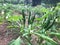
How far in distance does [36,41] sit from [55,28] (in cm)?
40

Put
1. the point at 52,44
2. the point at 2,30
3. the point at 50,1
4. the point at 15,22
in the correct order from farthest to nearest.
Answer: the point at 50,1 → the point at 2,30 → the point at 15,22 → the point at 52,44

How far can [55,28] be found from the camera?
340cm

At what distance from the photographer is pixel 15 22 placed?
3625 millimetres

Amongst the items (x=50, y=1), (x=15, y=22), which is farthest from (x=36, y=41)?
(x=50, y=1)

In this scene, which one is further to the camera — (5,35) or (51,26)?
(5,35)

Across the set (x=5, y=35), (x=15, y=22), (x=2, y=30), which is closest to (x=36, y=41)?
(x=15, y=22)

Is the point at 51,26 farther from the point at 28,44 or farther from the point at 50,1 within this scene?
the point at 50,1

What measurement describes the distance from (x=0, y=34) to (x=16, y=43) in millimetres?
1279

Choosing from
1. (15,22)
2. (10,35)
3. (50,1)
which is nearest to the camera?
(15,22)

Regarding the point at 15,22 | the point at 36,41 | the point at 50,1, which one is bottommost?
the point at 50,1

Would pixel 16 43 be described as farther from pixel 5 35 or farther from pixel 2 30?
pixel 2 30

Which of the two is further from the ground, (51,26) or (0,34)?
(51,26)

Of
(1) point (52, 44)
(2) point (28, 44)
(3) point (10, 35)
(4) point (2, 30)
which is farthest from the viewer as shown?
(4) point (2, 30)

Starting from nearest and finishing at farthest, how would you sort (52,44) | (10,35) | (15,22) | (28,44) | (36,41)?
(52,44), (28,44), (36,41), (15,22), (10,35)
